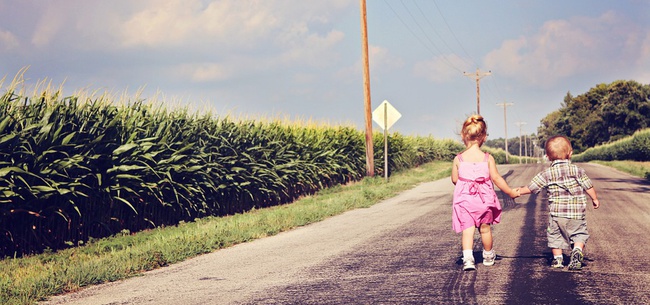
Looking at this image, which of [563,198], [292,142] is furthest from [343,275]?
[292,142]

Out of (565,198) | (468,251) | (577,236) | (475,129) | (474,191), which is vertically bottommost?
(468,251)

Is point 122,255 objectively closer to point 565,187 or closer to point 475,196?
point 475,196

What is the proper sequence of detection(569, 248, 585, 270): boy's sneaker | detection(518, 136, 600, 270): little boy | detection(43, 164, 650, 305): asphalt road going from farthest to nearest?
detection(518, 136, 600, 270): little boy → detection(569, 248, 585, 270): boy's sneaker → detection(43, 164, 650, 305): asphalt road

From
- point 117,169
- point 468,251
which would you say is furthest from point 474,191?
point 117,169

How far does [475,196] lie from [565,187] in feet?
3.29

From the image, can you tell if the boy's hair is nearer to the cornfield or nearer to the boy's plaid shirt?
the boy's plaid shirt

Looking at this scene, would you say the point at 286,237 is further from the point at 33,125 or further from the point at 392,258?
the point at 33,125

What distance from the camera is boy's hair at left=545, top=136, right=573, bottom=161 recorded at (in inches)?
249

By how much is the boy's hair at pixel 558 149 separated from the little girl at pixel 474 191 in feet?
2.10

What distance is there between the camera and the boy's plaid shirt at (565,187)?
20.5 feet

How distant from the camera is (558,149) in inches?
250

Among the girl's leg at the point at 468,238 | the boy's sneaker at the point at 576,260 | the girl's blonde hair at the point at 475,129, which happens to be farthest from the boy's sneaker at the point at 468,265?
the girl's blonde hair at the point at 475,129

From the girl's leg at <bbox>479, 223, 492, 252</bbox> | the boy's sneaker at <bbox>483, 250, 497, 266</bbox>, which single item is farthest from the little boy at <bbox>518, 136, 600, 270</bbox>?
the boy's sneaker at <bbox>483, 250, 497, 266</bbox>

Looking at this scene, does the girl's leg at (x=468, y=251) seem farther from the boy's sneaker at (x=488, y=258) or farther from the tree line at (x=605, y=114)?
the tree line at (x=605, y=114)
